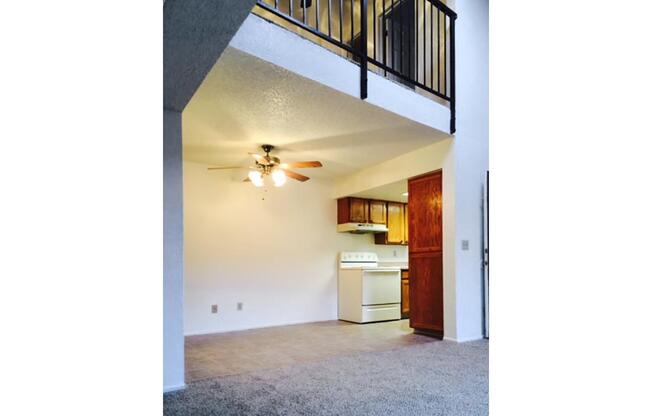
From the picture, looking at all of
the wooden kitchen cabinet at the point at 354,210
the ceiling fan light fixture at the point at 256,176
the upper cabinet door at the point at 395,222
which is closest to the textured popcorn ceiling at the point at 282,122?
the ceiling fan light fixture at the point at 256,176

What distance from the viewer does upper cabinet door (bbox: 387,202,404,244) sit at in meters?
6.57

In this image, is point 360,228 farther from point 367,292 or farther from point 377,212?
Answer: point 367,292

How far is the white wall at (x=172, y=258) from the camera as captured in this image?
272cm

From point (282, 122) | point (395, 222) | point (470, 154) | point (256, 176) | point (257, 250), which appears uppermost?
point (282, 122)

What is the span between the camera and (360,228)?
6137 millimetres

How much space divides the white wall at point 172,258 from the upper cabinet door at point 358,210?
360 cm

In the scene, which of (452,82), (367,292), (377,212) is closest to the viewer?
(452,82)

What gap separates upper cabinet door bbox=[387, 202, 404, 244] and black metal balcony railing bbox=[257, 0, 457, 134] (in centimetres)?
199

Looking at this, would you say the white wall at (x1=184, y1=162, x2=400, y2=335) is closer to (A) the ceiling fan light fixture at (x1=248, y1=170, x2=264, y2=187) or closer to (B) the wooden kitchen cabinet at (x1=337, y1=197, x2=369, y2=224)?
(B) the wooden kitchen cabinet at (x1=337, y1=197, x2=369, y2=224)

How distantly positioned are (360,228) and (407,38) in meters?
2.95

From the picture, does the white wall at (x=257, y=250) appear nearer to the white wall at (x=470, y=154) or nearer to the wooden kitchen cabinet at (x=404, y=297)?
the wooden kitchen cabinet at (x=404, y=297)

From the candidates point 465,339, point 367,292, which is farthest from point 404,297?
point 465,339

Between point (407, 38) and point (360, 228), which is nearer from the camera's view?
point (407, 38)
